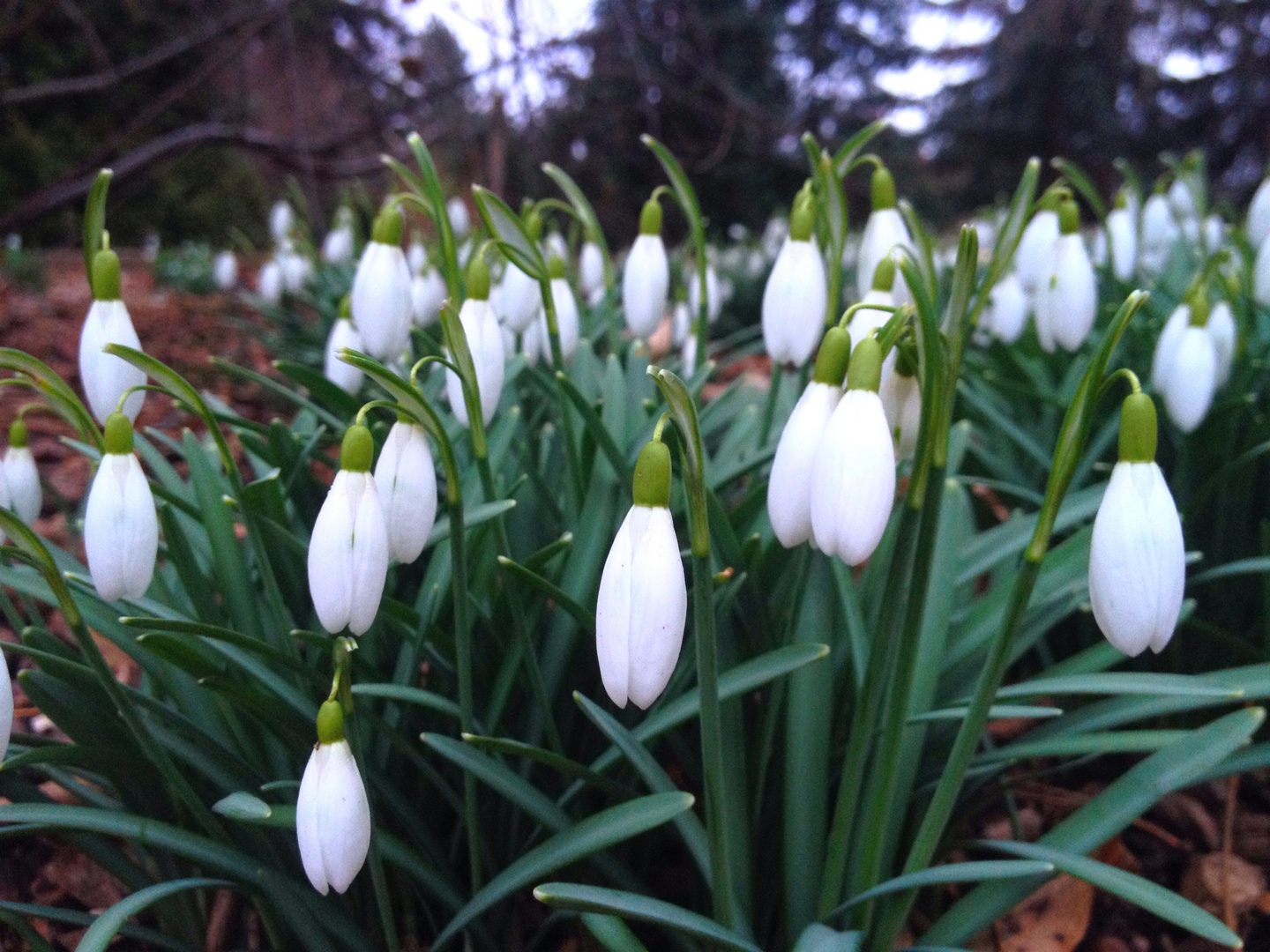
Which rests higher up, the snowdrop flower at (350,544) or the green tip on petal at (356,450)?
the green tip on petal at (356,450)

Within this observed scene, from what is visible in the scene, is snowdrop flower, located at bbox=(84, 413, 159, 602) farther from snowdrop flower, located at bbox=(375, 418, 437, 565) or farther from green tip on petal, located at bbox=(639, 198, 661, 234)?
green tip on petal, located at bbox=(639, 198, 661, 234)

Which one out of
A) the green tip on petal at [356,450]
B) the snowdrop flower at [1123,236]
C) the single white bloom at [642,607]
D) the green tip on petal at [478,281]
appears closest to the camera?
the single white bloom at [642,607]

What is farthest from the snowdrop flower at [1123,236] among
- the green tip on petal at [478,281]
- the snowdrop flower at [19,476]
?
the snowdrop flower at [19,476]

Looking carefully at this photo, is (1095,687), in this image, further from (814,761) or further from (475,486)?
(475,486)

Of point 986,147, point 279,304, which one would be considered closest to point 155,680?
point 279,304

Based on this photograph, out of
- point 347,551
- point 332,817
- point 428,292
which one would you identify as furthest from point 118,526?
point 428,292

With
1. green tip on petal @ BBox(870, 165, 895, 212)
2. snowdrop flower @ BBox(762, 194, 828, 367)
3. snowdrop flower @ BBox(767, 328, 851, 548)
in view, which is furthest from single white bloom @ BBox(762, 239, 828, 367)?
snowdrop flower @ BBox(767, 328, 851, 548)

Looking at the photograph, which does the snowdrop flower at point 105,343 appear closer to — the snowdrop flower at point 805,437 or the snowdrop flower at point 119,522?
the snowdrop flower at point 119,522

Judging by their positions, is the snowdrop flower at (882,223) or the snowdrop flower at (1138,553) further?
the snowdrop flower at (882,223)
